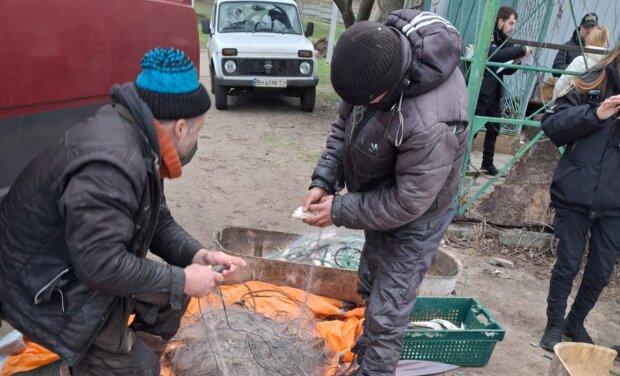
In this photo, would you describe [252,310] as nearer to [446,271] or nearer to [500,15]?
[446,271]

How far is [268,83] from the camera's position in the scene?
9016 mm

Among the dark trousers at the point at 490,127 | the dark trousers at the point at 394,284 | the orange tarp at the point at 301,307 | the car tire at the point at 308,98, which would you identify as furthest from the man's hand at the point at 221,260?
the car tire at the point at 308,98

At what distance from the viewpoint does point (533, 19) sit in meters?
7.32

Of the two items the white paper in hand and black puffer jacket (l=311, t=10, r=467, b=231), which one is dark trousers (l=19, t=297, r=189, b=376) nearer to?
the white paper in hand

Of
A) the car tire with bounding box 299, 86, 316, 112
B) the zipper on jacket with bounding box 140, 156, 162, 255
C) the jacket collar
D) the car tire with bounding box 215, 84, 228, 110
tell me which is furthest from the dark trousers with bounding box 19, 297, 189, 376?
the car tire with bounding box 299, 86, 316, 112

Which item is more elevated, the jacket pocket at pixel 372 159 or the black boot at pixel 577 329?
the jacket pocket at pixel 372 159

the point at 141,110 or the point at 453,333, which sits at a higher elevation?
the point at 141,110

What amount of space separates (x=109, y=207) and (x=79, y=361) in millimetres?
653

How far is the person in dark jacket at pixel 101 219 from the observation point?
1.58m

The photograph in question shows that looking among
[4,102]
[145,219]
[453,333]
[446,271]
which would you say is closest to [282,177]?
[446,271]

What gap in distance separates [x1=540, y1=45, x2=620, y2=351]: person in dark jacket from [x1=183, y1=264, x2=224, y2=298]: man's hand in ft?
7.62

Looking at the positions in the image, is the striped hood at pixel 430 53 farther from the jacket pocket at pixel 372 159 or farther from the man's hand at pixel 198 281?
the man's hand at pixel 198 281

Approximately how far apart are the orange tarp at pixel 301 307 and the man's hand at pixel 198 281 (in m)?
1.20

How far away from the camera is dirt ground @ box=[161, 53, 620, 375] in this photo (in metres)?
3.74
